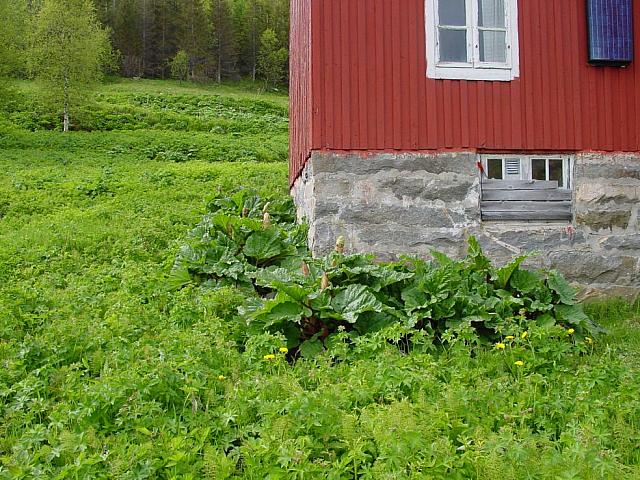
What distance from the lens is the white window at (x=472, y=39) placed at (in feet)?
24.4

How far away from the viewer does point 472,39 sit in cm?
748

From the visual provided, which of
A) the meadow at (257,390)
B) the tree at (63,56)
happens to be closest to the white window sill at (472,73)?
the meadow at (257,390)

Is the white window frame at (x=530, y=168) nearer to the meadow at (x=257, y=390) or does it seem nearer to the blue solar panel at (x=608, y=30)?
the blue solar panel at (x=608, y=30)

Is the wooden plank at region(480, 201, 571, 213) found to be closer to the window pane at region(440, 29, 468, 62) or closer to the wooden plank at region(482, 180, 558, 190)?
the wooden plank at region(482, 180, 558, 190)

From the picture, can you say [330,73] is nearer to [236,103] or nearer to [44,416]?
[44,416]

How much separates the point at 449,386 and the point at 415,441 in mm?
952

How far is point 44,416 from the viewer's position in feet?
13.6

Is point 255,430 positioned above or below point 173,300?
below

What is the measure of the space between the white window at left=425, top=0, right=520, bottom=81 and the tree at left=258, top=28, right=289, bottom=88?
44.4 meters

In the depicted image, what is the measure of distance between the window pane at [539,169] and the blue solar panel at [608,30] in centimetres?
132

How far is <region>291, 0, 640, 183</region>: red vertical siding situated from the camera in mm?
7309

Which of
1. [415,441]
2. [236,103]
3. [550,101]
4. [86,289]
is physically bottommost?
[415,441]

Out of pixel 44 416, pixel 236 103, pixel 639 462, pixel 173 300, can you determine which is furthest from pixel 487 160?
pixel 236 103

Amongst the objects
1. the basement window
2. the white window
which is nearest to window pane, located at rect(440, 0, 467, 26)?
the white window
